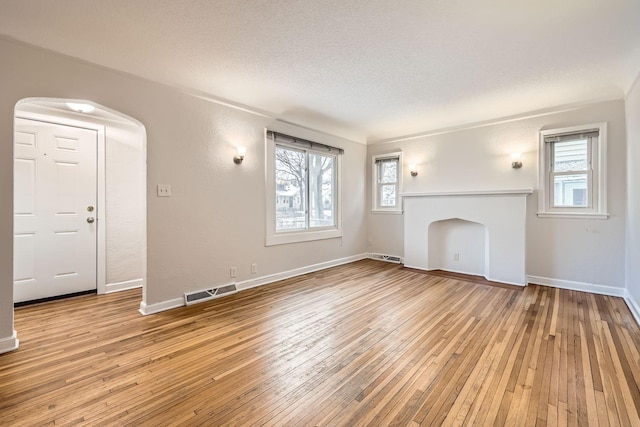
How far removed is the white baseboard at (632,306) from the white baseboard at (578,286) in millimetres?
133

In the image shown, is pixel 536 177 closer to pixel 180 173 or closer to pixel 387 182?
pixel 387 182

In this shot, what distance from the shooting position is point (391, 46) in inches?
101

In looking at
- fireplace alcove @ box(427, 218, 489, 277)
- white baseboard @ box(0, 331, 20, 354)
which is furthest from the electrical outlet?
fireplace alcove @ box(427, 218, 489, 277)

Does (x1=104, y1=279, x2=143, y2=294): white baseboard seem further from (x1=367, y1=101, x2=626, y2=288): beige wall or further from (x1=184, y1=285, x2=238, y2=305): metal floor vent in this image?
(x1=367, y1=101, x2=626, y2=288): beige wall

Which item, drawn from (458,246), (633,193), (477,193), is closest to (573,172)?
(633,193)

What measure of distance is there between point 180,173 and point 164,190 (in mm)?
267

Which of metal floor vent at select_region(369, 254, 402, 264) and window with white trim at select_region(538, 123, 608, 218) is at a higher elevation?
window with white trim at select_region(538, 123, 608, 218)

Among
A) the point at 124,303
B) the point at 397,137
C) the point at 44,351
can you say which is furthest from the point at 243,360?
the point at 397,137

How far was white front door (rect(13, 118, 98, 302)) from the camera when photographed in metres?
3.29

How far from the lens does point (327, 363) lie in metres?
2.10

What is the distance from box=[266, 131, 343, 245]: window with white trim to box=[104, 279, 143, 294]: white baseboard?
1.95 m

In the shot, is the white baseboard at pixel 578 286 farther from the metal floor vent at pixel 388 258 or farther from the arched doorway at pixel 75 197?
the arched doorway at pixel 75 197

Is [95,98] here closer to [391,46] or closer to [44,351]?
[44,351]

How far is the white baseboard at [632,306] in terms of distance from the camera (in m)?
2.86
